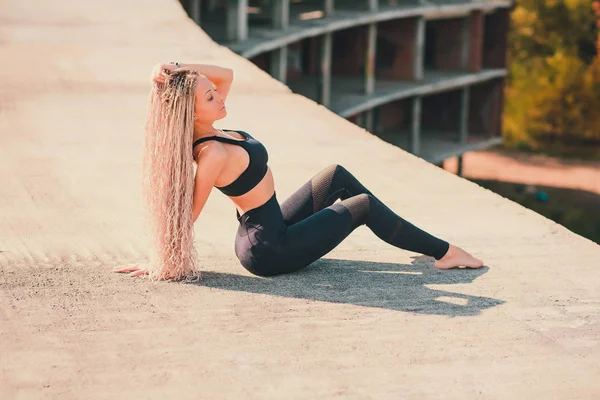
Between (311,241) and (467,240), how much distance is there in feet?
4.91

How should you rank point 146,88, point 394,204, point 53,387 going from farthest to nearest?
point 146,88
point 394,204
point 53,387

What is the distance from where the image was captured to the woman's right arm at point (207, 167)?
544cm

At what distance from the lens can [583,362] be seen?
484 cm

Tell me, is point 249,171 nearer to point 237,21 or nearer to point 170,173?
point 170,173

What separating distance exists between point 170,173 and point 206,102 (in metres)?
0.43

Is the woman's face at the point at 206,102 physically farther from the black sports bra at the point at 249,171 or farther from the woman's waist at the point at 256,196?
the woman's waist at the point at 256,196

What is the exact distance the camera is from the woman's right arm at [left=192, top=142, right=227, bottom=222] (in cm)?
544

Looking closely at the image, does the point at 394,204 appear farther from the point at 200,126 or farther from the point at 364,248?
the point at 200,126

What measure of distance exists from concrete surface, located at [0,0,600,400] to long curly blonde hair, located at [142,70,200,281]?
0.63ft

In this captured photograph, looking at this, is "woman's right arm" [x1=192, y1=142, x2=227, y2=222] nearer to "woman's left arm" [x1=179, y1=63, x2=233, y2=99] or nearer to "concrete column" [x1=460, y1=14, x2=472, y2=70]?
"woman's left arm" [x1=179, y1=63, x2=233, y2=99]

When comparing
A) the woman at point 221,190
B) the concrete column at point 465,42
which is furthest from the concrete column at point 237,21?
the woman at point 221,190

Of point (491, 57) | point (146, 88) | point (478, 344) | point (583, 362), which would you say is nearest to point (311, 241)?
point (478, 344)

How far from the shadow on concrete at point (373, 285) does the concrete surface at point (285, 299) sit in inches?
0.6

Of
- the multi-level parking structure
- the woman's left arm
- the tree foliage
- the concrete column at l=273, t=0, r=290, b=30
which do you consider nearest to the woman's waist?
the woman's left arm
